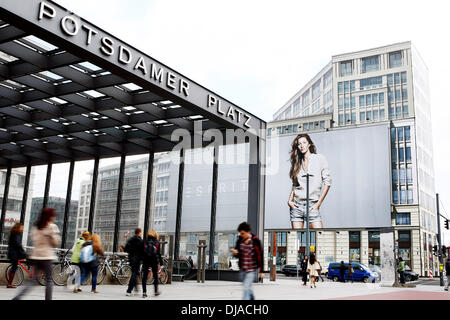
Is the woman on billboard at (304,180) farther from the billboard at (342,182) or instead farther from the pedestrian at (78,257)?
the pedestrian at (78,257)

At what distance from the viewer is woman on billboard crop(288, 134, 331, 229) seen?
6980cm

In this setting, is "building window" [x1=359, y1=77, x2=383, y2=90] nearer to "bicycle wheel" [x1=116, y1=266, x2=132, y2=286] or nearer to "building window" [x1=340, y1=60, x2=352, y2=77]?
"building window" [x1=340, y1=60, x2=352, y2=77]

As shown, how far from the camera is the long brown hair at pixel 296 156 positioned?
71.7 metres

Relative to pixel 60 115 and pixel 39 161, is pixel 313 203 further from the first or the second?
pixel 60 115

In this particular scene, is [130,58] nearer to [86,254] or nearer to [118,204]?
[86,254]

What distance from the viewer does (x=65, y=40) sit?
11.7 m

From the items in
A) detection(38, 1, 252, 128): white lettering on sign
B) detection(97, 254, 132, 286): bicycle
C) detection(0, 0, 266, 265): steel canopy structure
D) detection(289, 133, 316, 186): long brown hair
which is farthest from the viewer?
detection(289, 133, 316, 186): long brown hair

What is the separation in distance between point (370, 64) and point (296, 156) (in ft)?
83.7

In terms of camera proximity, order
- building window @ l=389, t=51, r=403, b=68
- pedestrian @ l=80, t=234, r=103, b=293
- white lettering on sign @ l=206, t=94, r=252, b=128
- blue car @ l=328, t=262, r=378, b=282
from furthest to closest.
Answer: building window @ l=389, t=51, r=403, b=68
blue car @ l=328, t=262, r=378, b=282
white lettering on sign @ l=206, t=94, r=252, b=128
pedestrian @ l=80, t=234, r=103, b=293

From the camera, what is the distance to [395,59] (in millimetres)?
83062

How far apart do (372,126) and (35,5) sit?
60985mm

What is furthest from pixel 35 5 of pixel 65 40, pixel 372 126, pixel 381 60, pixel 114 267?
pixel 381 60

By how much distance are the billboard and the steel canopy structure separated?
4890cm

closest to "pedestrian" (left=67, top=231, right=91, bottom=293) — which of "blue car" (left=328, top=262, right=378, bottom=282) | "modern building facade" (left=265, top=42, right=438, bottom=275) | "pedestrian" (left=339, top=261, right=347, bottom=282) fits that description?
"pedestrian" (left=339, top=261, right=347, bottom=282)
